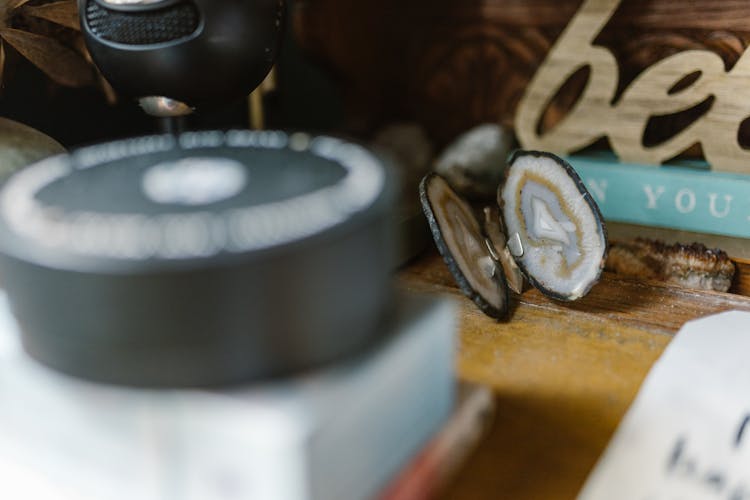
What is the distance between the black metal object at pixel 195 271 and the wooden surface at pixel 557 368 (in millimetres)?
171

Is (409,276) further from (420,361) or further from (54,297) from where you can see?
(54,297)

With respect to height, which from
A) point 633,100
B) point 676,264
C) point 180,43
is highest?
point 180,43

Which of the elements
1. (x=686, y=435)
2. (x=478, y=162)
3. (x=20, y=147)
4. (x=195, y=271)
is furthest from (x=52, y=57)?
(x=686, y=435)

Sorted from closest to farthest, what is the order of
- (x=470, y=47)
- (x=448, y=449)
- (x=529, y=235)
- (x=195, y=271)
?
1. (x=195, y=271)
2. (x=448, y=449)
3. (x=529, y=235)
4. (x=470, y=47)

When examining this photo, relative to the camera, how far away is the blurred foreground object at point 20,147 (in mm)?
732

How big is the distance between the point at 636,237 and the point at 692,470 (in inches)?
16.8

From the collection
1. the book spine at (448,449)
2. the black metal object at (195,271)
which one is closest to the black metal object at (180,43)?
the black metal object at (195,271)

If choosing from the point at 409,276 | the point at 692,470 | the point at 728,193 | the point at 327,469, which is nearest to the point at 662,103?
the point at 728,193

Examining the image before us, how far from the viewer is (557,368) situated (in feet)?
2.04

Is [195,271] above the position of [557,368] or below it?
above

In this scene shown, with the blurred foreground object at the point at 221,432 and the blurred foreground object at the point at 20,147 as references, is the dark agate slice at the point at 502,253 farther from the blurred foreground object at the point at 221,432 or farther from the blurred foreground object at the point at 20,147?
the blurred foreground object at the point at 20,147

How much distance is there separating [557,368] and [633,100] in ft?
1.47

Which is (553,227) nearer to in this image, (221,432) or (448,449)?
(448,449)

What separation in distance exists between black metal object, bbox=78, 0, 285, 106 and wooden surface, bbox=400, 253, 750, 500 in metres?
0.29
